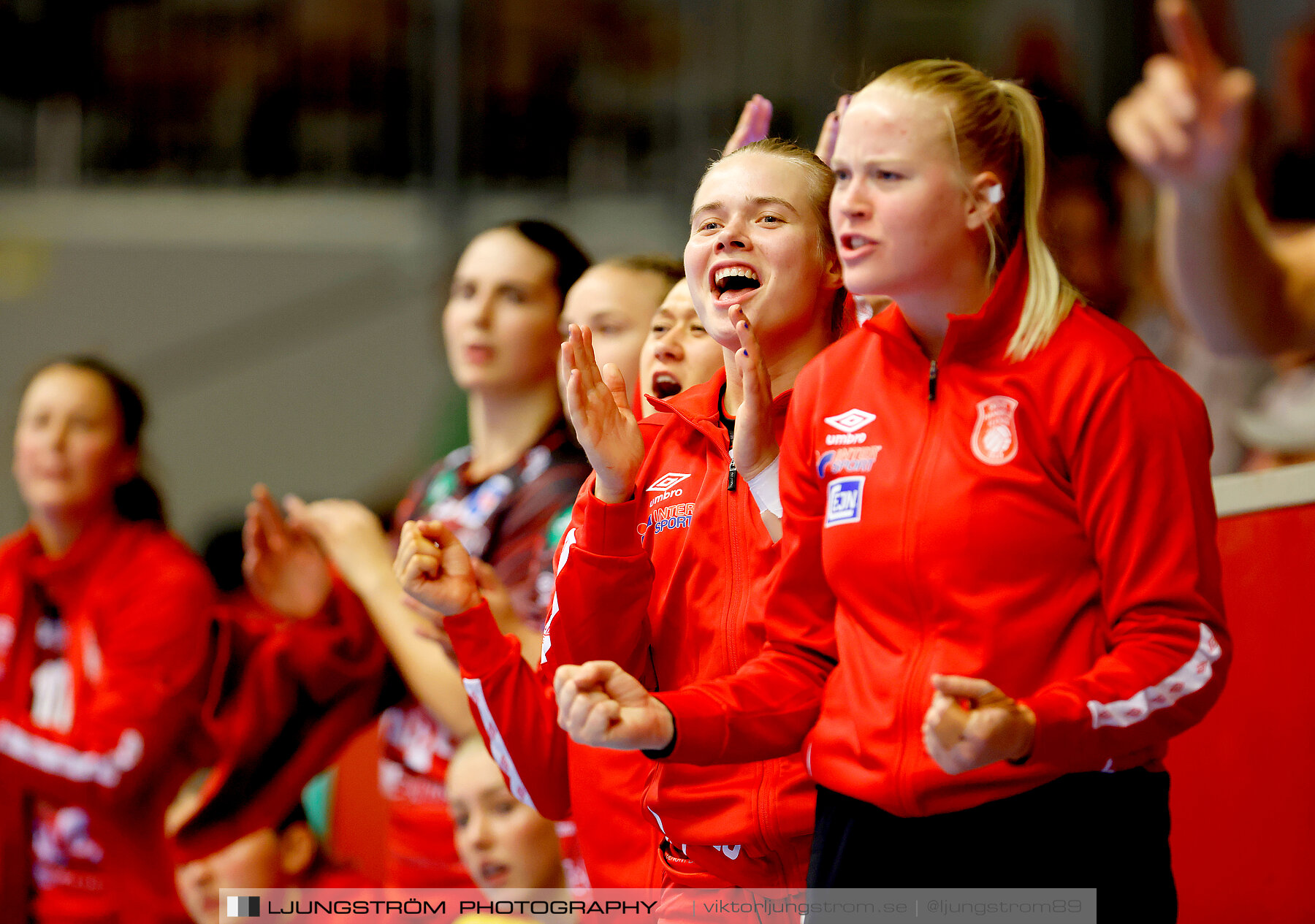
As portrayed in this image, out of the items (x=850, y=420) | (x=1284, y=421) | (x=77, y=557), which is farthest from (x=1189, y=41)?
(x=77, y=557)

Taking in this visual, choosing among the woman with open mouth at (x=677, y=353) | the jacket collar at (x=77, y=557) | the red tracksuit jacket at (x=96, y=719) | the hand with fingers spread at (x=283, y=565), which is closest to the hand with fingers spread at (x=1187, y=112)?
the woman with open mouth at (x=677, y=353)

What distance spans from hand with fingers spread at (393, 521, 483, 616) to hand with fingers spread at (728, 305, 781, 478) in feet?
1.21

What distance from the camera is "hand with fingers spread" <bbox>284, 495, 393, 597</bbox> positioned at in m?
2.67

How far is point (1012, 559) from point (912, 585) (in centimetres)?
9

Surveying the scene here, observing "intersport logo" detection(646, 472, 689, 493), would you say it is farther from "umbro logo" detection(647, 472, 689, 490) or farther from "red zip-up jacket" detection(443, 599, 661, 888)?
"red zip-up jacket" detection(443, 599, 661, 888)

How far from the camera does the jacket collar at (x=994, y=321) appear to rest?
1319mm

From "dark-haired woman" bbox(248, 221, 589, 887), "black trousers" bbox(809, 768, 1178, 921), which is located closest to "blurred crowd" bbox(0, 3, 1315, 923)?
"dark-haired woman" bbox(248, 221, 589, 887)

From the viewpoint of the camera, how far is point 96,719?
2791mm

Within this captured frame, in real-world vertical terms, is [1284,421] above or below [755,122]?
below

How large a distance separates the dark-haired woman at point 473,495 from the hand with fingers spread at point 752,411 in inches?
37.7

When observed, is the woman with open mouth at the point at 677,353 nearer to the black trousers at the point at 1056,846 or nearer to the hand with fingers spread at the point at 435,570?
the hand with fingers spread at the point at 435,570

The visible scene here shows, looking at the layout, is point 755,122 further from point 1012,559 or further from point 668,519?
point 1012,559

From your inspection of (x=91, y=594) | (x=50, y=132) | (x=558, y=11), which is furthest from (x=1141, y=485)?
(x=50, y=132)

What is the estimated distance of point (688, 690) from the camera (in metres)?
1.42
